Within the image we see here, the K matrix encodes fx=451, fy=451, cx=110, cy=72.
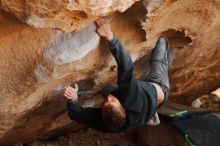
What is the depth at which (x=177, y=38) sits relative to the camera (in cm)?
301

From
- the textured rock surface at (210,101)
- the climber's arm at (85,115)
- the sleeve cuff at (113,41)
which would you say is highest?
the sleeve cuff at (113,41)

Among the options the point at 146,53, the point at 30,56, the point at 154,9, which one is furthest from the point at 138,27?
the point at 30,56

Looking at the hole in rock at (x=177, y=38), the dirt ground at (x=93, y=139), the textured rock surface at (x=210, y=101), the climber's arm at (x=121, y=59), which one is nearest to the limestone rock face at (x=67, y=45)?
the hole in rock at (x=177, y=38)

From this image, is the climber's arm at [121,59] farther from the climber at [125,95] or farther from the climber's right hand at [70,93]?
the climber's right hand at [70,93]

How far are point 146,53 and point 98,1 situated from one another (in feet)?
3.54

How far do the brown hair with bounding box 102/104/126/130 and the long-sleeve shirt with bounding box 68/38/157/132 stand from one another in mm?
40

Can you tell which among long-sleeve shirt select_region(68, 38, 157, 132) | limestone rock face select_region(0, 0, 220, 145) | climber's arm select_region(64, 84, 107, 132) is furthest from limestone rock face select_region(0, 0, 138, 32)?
climber's arm select_region(64, 84, 107, 132)

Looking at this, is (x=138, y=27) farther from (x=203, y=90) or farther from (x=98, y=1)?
(x=203, y=90)

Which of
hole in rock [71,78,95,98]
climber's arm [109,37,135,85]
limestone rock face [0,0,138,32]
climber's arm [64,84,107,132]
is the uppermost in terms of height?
limestone rock face [0,0,138,32]

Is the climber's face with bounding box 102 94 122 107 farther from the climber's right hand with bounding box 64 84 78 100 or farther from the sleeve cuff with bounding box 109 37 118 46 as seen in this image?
the sleeve cuff with bounding box 109 37 118 46

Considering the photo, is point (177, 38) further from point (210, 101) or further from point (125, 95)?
point (210, 101)

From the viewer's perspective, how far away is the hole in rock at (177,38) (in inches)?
112

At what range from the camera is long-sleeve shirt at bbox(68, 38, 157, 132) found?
237 cm

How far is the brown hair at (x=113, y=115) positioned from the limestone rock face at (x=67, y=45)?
0.30m
